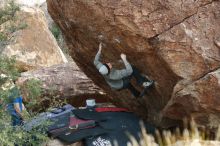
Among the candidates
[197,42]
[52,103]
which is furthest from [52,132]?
[197,42]

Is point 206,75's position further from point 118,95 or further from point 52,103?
point 52,103

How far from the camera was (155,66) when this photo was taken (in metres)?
6.34

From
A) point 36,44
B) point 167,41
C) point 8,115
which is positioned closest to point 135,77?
point 167,41

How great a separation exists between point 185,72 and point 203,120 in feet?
2.84

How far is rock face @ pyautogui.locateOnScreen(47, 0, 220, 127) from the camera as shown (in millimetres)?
5746

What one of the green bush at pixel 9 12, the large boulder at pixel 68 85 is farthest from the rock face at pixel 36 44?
the green bush at pixel 9 12

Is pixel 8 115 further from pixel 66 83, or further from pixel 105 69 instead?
pixel 66 83

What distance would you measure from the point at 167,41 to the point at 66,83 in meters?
4.62

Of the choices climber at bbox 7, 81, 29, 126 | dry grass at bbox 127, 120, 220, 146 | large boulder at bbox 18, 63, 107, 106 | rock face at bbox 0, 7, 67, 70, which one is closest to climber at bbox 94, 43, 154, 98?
dry grass at bbox 127, 120, 220, 146

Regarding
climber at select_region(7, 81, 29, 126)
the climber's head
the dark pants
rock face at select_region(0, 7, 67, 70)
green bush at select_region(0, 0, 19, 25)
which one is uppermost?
green bush at select_region(0, 0, 19, 25)

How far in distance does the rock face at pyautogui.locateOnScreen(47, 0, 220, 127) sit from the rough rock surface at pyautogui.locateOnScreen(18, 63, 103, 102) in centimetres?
305

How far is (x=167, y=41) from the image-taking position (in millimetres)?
5871

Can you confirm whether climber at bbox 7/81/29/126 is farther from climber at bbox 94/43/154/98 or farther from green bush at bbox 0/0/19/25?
climber at bbox 94/43/154/98

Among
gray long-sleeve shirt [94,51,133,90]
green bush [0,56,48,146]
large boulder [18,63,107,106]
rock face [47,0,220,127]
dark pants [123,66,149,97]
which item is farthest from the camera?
large boulder [18,63,107,106]
